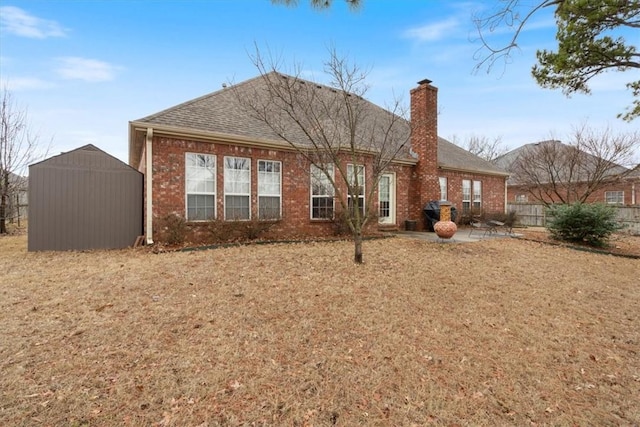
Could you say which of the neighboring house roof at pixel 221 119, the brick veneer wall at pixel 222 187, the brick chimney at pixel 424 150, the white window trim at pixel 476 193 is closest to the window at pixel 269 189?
the brick veneer wall at pixel 222 187

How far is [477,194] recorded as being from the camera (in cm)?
1719

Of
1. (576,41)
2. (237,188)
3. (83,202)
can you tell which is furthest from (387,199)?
(83,202)

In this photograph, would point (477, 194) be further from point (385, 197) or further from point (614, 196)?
point (614, 196)

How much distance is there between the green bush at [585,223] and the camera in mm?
10008

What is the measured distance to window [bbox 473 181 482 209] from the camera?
17031 millimetres

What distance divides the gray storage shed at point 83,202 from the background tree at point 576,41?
9.42 metres

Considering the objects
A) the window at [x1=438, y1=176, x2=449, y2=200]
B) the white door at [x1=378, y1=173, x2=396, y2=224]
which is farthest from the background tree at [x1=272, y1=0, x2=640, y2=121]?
the window at [x1=438, y1=176, x2=449, y2=200]

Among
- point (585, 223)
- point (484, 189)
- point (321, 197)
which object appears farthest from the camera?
point (484, 189)

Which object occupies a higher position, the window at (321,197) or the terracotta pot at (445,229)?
the window at (321,197)

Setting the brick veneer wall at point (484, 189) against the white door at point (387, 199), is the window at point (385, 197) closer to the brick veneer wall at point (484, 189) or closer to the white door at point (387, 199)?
the white door at point (387, 199)

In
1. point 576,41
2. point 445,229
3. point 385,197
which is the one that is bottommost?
point 445,229

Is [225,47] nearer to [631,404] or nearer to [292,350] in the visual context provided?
[292,350]

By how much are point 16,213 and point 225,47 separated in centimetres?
1701

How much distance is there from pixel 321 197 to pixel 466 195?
32.4ft
